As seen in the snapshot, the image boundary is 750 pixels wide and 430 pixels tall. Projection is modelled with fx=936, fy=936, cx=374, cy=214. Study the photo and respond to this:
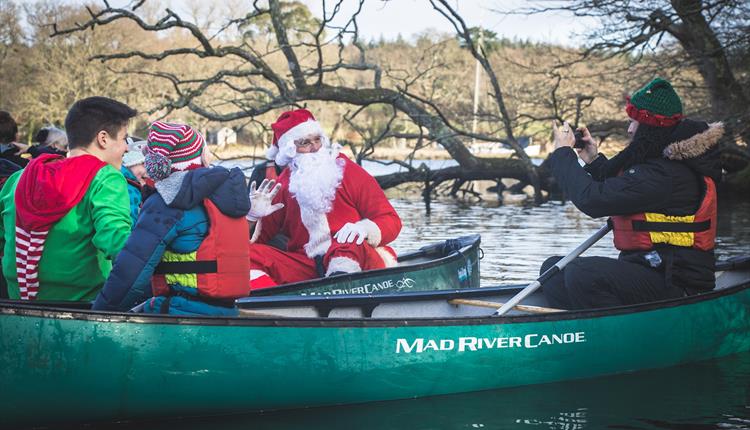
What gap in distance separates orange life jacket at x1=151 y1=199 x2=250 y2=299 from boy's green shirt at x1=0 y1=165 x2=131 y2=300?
0.26m

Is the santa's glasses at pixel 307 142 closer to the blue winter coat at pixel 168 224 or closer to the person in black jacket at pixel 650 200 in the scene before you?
the person in black jacket at pixel 650 200

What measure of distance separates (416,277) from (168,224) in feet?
10.6

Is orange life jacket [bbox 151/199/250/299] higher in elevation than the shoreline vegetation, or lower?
lower

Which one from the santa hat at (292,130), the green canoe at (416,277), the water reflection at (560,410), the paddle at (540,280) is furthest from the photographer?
the santa hat at (292,130)

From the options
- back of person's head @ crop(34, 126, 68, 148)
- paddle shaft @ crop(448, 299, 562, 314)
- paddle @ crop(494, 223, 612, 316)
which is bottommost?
paddle shaft @ crop(448, 299, 562, 314)

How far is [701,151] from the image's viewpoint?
5.08 meters

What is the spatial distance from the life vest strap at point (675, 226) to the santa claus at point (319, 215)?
6.47 ft

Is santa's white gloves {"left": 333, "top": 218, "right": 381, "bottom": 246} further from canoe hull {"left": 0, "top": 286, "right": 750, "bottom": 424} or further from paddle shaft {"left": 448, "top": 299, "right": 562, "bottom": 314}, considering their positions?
canoe hull {"left": 0, "top": 286, "right": 750, "bottom": 424}

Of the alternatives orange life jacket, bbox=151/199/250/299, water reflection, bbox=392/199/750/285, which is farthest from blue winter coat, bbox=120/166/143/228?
water reflection, bbox=392/199/750/285

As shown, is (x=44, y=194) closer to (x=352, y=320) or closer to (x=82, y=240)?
(x=82, y=240)

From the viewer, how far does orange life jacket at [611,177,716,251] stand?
5215 mm

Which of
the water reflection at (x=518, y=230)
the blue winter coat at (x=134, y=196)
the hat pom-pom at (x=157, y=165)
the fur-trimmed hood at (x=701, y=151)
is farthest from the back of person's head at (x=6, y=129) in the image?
the water reflection at (x=518, y=230)

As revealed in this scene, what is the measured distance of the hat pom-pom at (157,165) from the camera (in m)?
4.03

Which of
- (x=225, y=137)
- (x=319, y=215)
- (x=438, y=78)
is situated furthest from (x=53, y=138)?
(x=438, y=78)
